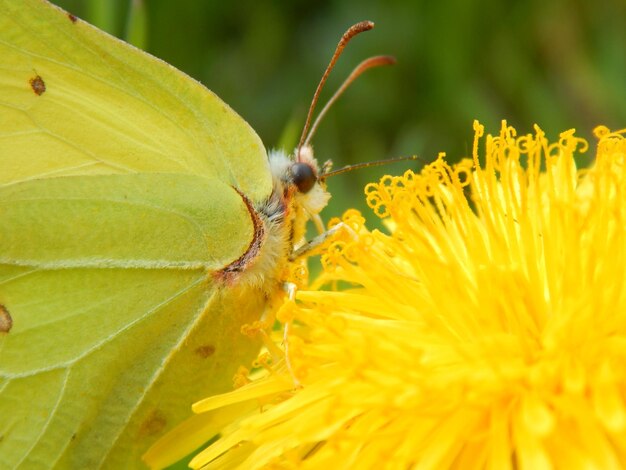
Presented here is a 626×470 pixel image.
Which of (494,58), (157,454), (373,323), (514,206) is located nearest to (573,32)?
(494,58)

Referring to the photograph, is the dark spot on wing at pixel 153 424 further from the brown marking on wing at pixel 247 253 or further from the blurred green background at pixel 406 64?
the blurred green background at pixel 406 64

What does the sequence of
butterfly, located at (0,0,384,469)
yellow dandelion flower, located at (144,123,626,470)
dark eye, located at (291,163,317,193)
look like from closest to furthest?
yellow dandelion flower, located at (144,123,626,470) → butterfly, located at (0,0,384,469) → dark eye, located at (291,163,317,193)

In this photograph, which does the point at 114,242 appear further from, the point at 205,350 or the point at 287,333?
the point at 287,333

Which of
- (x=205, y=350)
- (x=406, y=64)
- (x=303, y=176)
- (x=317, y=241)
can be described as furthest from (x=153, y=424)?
(x=406, y=64)

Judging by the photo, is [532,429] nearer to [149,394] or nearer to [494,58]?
[149,394]

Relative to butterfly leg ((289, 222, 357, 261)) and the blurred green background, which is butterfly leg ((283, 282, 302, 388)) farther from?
the blurred green background

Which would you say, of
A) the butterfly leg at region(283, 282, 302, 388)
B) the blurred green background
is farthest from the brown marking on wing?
the blurred green background
